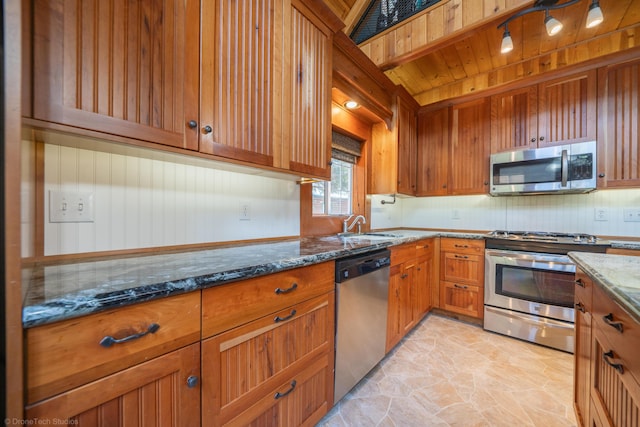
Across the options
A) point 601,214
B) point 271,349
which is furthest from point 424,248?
point 271,349

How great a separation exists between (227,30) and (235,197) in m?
0.83

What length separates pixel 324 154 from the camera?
5.29ft

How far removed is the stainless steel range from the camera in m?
1.98

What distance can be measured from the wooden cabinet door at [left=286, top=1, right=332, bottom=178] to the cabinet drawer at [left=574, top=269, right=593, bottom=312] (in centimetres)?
136

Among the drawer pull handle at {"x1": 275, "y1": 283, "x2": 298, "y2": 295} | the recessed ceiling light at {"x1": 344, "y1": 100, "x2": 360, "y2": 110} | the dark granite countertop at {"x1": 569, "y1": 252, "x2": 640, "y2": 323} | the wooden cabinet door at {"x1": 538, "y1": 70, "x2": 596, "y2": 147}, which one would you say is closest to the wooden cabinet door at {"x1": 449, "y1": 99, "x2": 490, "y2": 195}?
the wooden cabinet door at {"x1": 538, "y1": 70, "x2": 596, "y2": 147}

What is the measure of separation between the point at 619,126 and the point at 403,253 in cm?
211

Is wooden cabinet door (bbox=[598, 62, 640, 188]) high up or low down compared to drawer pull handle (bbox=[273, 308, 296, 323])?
up

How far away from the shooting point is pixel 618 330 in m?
0.70

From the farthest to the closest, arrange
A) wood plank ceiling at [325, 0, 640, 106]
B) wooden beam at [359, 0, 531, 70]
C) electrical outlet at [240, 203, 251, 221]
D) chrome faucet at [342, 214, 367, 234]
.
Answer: chrome faucet at [342, 214, 367, 234] < wood plank ceiling at [325, 0, 640, 106] < wooden beam at [359, 0, 531, 70] < electrical outlet at [240, 203, 251, 221]

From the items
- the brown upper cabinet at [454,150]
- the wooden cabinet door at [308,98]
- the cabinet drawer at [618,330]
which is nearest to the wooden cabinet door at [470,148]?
the brown upper cabinet at [454,150]

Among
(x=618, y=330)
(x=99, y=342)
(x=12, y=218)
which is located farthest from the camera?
(x=618, y=330)

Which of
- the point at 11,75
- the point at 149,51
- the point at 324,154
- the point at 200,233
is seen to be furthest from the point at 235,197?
the point at 11,75

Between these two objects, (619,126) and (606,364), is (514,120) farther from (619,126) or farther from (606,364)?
(606,364)

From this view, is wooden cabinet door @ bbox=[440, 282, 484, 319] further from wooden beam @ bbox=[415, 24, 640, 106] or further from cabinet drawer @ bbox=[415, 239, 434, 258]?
wooden beam @ bbox=[415, 24, 640, 106]
